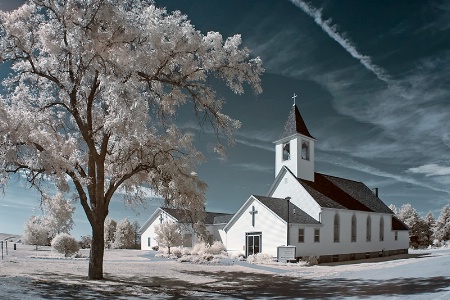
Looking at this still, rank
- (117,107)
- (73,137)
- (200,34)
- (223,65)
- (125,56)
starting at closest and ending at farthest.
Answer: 1. (117,107)
2. (125,56)
3. (200,34)
4. (223,65)
5. (73,137)

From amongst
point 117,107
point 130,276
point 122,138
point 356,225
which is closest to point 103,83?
point 117,107

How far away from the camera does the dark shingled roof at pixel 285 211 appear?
1403 inches

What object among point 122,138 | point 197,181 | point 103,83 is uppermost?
point 103,83

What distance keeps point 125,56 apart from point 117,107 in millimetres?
2538

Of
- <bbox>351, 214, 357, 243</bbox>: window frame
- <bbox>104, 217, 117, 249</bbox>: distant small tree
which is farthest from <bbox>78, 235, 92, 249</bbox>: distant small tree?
<bbox>351, 214, 357, 243</bbox>: window frame

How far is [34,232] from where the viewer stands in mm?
48250

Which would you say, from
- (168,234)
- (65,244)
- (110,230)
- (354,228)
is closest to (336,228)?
(354,228)

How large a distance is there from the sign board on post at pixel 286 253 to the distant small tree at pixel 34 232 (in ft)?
96.1

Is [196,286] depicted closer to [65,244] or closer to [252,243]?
[65,244]

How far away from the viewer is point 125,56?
17016 mm

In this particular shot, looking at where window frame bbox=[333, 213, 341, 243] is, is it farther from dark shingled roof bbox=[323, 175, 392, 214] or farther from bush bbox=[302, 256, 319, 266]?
dark shingled roof bbox=[323, 175, 392, 214]

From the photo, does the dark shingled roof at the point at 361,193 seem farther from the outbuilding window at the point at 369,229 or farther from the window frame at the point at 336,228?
the window frame at the point at 336,228

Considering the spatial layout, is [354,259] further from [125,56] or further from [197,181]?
[125,56]

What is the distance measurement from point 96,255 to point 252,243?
69.3 feet
